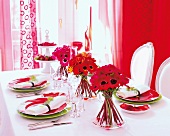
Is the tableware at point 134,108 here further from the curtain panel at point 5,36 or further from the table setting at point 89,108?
the curtain panel at point 5,36

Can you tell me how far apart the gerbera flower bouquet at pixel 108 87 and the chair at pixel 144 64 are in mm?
981

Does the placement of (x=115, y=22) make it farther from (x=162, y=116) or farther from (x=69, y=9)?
(x=162, y=116)

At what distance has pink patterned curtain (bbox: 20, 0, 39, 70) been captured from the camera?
3.20m

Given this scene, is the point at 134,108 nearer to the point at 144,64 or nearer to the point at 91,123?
the point at 91,123

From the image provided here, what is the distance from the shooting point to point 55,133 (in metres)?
1.26

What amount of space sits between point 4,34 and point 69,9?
77 cm

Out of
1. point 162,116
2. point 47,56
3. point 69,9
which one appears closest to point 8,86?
point 47,56

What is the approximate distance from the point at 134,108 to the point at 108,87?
282 mm

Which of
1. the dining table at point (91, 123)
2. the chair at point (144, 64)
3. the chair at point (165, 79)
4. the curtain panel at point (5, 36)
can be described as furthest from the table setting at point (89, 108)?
the curtain panel at point (5, 36)

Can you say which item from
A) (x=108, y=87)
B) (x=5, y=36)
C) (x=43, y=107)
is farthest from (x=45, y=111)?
(x=5, y=36)

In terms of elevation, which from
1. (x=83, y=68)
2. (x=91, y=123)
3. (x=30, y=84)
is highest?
(x=83, y=68)

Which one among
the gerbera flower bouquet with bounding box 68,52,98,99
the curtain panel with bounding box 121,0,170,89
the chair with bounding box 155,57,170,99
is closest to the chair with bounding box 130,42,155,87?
the chair with bounding box 155,57,170,99

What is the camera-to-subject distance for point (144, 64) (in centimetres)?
236

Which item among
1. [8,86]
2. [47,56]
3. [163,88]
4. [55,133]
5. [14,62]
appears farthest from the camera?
[14,62]
